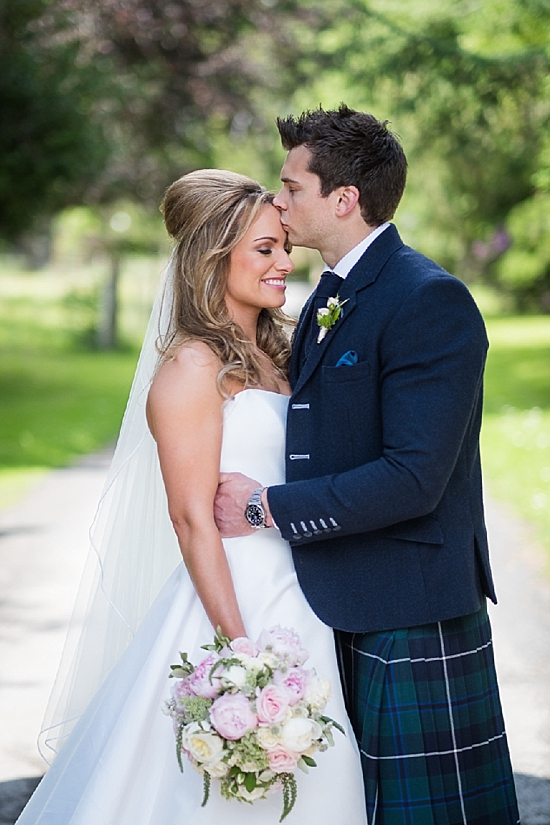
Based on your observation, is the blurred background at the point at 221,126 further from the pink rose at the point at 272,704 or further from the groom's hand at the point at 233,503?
the pink rose at the point at 272,704

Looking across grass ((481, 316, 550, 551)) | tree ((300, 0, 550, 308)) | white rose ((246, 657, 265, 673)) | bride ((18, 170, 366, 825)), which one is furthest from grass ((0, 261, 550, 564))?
white rose ((246, 657, 265, 673))

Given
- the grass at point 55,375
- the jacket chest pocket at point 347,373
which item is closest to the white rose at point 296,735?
the jacket chest pocket at point 347,373

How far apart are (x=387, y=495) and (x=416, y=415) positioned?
221 mm

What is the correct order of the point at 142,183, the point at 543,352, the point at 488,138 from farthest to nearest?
the point at 543,352 < the point at 142,183 < the point at 488,138

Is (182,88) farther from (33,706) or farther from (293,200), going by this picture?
(293,200)

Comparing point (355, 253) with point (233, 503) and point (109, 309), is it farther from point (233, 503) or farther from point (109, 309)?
point (109, 309)

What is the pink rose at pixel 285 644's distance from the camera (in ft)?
8.73

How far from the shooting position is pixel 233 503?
122 inches

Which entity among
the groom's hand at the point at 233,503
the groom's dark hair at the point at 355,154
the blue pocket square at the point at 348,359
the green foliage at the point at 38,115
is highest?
the green foliage at the point at 38,115

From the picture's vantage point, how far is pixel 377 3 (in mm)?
16875

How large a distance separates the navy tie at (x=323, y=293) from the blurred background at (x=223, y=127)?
4.36 meters

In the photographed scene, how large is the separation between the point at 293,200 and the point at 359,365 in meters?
0.57

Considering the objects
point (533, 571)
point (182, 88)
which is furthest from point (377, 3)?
point (533, 571)

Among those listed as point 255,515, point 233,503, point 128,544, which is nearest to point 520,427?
point 128,544
